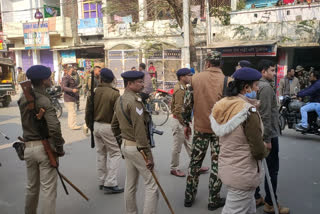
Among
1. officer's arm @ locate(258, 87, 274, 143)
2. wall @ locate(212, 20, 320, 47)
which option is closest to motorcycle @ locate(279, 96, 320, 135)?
officer's arm @ locate(258, 87, 274, 143)

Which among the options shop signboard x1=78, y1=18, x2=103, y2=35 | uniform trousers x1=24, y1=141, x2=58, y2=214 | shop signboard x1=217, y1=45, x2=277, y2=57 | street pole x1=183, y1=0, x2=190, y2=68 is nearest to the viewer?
uniform trousers x1=24, y1=141, x2=58, y2=214

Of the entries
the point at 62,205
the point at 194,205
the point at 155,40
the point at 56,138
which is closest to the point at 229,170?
the point at 194,205

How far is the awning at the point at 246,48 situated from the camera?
12.0m

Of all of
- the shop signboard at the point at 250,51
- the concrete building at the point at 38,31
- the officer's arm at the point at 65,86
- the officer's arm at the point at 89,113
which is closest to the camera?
the officer's arm at the point at 89,113

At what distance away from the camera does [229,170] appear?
100 inches

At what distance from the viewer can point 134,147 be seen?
3.07 metres

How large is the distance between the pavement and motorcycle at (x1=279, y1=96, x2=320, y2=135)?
1.03 feet

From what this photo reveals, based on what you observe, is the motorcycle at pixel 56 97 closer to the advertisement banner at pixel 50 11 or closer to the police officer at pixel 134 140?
the police officer at pixel 134 140

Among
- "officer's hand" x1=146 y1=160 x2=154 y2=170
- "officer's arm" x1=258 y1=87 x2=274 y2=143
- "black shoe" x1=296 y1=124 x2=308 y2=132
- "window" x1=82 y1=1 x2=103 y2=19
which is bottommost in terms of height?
"black shoe" x1=296 y1=124 x2=308 y2=132

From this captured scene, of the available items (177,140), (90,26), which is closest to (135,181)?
(177,140)

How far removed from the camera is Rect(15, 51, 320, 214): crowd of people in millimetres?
2492

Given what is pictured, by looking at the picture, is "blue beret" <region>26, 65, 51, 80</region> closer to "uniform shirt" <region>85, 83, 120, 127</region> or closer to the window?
"uniform shirt" <region>85, 83, 120, 127</region>

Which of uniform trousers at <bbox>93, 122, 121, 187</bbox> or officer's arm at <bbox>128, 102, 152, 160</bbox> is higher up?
officer's arm at <bbox>128, 102, 152, 160</bbox>

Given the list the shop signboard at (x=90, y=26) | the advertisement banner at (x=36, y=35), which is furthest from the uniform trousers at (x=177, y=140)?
the advertisement banner at (x=36, y=35)
